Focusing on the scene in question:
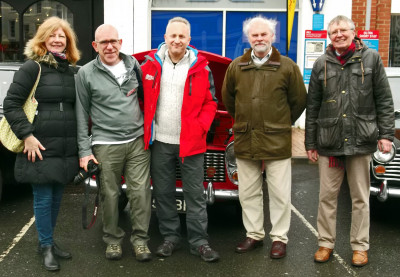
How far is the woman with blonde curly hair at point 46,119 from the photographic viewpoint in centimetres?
388

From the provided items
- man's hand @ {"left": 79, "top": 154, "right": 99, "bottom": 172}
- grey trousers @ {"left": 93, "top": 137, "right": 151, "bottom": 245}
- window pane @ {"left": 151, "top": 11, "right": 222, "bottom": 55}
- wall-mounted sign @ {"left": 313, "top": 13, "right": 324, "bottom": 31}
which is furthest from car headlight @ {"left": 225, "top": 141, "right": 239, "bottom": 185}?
window pane @ {"left": 151, "top": 11, "right": 222, "bottom": 55}

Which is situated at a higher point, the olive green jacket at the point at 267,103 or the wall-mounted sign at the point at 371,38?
the wall-mounted sign at the point at 371,38

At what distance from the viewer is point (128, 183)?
4.35 m

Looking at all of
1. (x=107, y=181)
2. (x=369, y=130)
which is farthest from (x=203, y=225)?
(x=369, y=130)

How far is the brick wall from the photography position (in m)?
12.0

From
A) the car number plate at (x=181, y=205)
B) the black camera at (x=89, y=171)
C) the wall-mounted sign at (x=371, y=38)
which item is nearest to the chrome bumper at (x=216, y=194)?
the car number plate at (x=181, y=205)

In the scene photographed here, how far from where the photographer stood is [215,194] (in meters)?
4.89

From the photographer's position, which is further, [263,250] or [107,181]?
[263,250]

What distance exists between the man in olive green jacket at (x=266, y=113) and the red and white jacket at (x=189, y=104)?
0.99 ft

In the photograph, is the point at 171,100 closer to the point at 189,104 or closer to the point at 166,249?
the point at 189,104

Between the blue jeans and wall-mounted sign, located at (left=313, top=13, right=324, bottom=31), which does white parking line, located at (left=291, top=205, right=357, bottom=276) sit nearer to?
the blue jeans

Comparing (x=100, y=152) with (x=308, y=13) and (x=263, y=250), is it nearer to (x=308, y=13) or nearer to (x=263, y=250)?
(x=263, y=250)

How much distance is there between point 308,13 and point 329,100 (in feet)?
26.8

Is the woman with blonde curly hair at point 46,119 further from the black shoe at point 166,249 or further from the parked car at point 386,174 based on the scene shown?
the parked car at point 386,174
